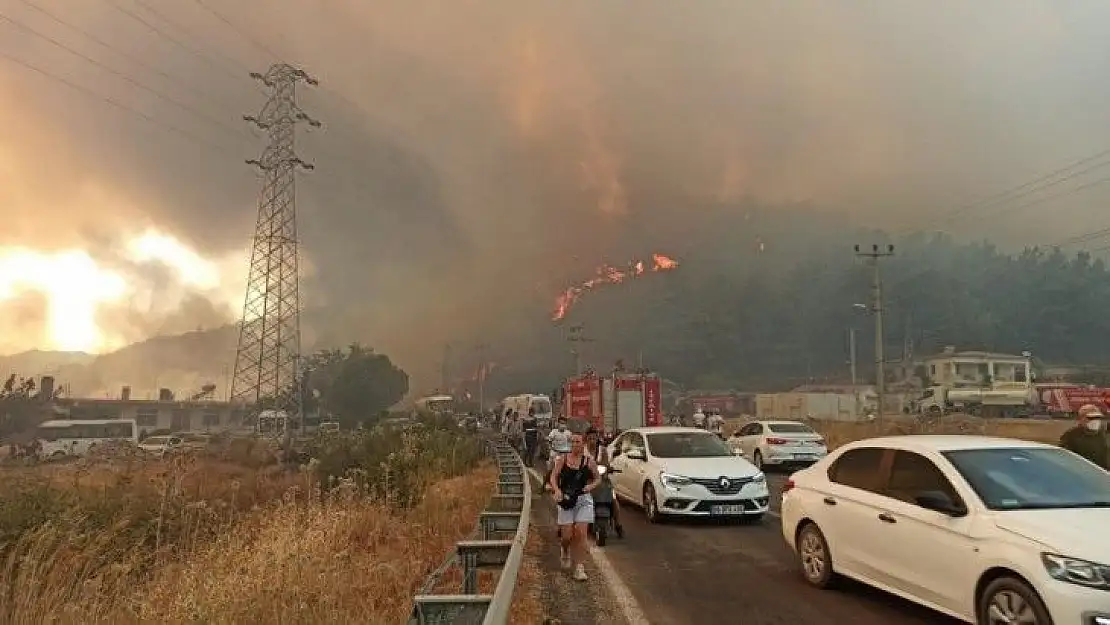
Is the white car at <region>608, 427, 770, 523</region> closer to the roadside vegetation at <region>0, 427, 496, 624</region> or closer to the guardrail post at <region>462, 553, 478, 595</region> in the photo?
the roadside vegetation at <region>0, 427, 496, 624</region>

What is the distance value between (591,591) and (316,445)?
97.8 ft

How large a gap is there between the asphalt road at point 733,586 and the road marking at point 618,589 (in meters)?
0.08

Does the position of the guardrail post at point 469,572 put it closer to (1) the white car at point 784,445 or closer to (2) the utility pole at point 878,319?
(1) the white car at point 784,445

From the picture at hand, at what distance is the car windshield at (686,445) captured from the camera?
1416cm

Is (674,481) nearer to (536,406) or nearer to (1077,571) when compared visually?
(1077,571)

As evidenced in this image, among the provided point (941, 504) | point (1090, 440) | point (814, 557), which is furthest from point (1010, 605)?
point (1090, 440)

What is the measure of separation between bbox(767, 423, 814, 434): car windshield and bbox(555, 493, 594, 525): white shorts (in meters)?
16.0

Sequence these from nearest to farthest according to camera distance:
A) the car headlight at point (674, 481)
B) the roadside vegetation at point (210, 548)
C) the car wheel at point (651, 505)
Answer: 1. the roadside vegetation at point (210, 548)
2. the car headlight at point (674, 481)
3. the car wheel at point (651, 505)

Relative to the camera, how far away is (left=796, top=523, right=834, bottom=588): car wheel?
324 inches

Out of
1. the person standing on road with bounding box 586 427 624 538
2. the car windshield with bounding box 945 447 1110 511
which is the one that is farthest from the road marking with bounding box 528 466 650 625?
the car windshield with bounding box 945 447 1110 511

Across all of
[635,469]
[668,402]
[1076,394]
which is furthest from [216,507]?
[668,402]

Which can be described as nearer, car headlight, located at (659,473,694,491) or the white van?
car headlight, located at (659,473,694,491)

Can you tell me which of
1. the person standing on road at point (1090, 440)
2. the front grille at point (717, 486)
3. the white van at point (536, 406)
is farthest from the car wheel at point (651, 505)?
the white van at point (536, 406)

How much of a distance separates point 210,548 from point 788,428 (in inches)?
743
